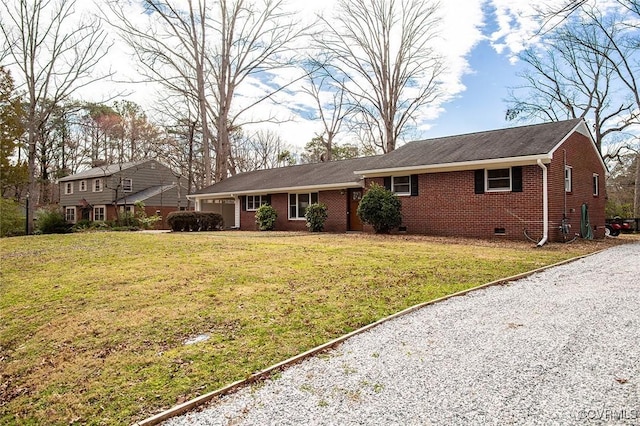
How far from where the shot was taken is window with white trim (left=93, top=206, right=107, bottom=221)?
1275 inches

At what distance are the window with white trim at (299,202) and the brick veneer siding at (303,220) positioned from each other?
21cm

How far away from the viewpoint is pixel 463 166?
1363 cm

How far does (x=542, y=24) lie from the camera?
5.35 m

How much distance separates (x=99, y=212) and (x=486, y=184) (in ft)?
99.5

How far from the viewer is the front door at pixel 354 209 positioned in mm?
17328

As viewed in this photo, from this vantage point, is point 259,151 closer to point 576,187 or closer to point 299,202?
point 299,202

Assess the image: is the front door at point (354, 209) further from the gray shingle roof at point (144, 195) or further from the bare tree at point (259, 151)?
the bare tree at point (259, 151)

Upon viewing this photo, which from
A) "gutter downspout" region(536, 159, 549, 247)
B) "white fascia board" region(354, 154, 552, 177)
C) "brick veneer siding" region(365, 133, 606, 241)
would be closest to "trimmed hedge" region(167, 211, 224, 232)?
"white fascia board" region(354, 154, 552, 177)

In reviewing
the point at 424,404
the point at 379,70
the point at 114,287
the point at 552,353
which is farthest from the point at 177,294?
the point at 379,70

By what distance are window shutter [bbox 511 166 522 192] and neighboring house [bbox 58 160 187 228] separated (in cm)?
2407

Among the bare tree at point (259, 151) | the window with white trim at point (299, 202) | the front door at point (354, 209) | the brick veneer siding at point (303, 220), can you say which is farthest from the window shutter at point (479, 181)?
the bare tree at point (259, 151)

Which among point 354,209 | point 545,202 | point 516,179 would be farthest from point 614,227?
point 354,209

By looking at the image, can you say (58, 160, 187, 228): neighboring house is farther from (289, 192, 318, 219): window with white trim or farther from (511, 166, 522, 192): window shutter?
(511, 166, 522, 192): window shutter

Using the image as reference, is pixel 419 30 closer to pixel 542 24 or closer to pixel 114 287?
pixel 542 24
